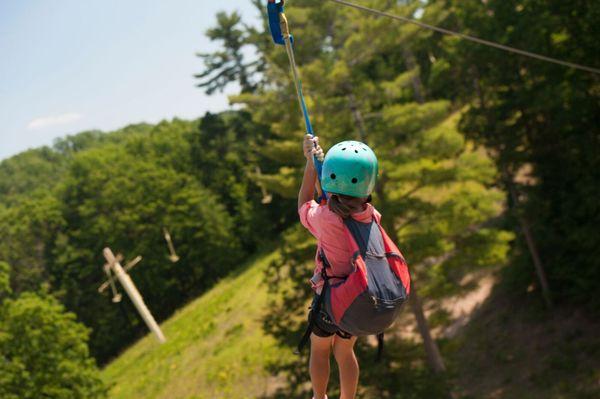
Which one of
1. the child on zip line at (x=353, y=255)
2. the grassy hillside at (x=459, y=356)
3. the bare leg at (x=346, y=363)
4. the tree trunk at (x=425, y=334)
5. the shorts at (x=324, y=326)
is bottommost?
the grassy hillside at (x=459, y=356)

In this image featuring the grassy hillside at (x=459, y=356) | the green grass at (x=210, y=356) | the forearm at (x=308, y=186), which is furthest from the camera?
the green grass at (x=210, y=356)

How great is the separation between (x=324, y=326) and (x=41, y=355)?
19183 millimetres

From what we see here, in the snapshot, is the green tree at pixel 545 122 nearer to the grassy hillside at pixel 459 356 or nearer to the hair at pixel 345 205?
the grassy hillside at pixel 459 356

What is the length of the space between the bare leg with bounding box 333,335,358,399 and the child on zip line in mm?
296

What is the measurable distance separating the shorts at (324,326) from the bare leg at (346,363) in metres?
0.06

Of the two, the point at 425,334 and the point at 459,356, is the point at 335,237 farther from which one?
the point at 459,356

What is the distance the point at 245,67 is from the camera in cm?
4475

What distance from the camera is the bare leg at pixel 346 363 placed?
399 centimetres

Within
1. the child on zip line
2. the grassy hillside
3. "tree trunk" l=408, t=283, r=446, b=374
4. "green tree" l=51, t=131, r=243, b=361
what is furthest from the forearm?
"green tree" l=51, t=131, r=243, b=361

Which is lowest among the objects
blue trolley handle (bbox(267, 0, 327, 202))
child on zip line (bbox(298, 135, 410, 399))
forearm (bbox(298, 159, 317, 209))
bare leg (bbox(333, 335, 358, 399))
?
bare leg (bbox(333, 335, 358, 399))

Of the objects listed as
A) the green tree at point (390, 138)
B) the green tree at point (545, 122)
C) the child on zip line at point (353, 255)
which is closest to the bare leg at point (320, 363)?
the child on zip line at point (353, 255)

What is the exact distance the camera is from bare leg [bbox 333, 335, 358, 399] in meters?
3.99

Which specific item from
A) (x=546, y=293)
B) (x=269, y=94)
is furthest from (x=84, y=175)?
(x=546, y=293)

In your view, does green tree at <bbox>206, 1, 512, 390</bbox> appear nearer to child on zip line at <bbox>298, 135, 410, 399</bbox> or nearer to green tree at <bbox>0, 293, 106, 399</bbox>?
green tree at <bbox>0, 293, 106, 399</bbox>
